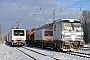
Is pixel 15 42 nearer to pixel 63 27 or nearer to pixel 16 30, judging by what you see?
pixel 16 30

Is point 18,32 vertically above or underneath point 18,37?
above

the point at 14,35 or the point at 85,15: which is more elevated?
the point at 85,15

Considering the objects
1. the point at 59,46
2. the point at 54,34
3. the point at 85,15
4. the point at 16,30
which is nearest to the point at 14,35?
the point at 16,30

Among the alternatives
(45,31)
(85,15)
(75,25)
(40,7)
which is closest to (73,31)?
(75,25)

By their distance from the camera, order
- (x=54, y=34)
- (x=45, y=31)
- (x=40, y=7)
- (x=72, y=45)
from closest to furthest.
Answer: (x=72, y=45), (x=54, y=34), (x=45, y=31), (x=40, y=7)

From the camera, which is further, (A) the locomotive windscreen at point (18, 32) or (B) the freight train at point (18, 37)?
(A) the locomotive windscreen at point (18, 32)

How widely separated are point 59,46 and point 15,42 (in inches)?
688

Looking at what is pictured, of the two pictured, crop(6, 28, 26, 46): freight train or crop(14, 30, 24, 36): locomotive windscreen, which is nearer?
crop(6, 28, 26, 46): freight train

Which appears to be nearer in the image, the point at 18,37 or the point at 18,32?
the point at 18,37

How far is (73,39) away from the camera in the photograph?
26672 millimetres

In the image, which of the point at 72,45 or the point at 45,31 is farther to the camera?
the point at 45,31

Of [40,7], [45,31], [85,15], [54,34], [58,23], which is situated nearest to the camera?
[58,23]

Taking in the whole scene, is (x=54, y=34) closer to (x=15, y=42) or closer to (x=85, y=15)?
(x=15, y=42)

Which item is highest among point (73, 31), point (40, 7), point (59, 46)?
point (40, 7)
